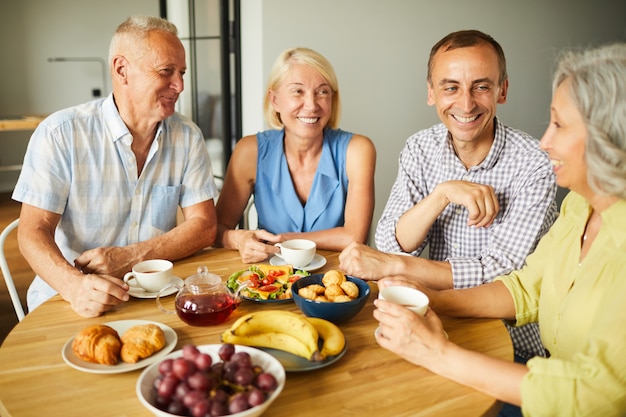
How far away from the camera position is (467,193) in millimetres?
1649

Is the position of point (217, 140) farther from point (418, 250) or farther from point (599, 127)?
point (599, 127)

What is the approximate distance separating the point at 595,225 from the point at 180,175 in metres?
1.40

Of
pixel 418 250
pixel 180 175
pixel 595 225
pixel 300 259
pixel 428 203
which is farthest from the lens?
pixel 180 175

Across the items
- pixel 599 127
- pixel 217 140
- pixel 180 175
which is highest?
pixel 599 127

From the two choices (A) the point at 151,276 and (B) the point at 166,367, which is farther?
(A) the point at 151,276

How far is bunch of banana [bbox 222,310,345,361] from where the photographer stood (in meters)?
1.12

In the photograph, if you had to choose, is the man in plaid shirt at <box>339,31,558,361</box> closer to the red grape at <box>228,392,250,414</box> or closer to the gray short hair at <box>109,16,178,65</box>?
the red grape at <box>228,392,250,414</box>

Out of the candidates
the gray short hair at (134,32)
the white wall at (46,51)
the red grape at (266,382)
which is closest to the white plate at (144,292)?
the red grape at (266,382)

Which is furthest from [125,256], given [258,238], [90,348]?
[90,348]

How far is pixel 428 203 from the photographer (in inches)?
68.9

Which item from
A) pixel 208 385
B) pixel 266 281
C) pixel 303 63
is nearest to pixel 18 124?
pixel 303 63

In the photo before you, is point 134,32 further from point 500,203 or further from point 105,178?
point 500,203

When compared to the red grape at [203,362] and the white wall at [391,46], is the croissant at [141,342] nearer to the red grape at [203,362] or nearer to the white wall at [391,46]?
the red grape at [203,362]

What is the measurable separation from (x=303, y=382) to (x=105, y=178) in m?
1.16
